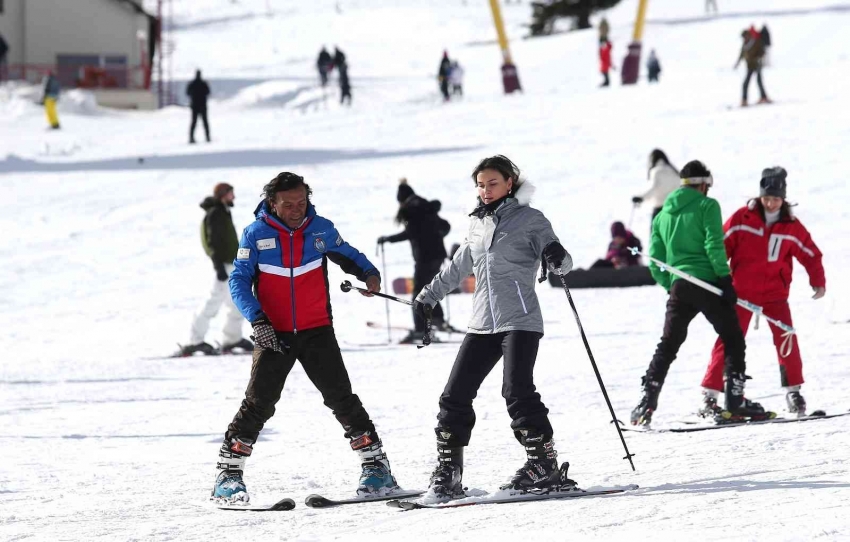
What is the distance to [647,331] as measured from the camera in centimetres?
1245

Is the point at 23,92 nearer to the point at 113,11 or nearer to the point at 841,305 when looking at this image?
the point at 113,11

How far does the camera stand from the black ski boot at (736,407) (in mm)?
7863

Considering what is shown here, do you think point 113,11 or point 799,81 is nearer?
point 799,81

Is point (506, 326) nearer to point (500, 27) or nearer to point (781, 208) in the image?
point (781, 208)

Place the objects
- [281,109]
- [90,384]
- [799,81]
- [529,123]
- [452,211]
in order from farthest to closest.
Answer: [281,109] → [799,81] → [529,123] → [452,211] → [90,384]

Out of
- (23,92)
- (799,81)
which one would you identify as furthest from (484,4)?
(799,81)

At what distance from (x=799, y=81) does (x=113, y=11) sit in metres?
23.4

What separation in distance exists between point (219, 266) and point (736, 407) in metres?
5.40

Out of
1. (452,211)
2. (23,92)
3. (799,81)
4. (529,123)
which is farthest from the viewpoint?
(23,92)

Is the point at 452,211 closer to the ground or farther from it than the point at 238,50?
closer to the ground

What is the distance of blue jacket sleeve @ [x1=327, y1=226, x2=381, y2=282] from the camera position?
19.9 ft

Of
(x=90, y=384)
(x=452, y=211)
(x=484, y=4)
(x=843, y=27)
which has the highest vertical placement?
(x=484, y=4)

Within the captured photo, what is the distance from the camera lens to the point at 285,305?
5949 mm

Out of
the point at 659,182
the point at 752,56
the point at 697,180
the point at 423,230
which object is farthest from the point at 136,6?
the point at 697,180
